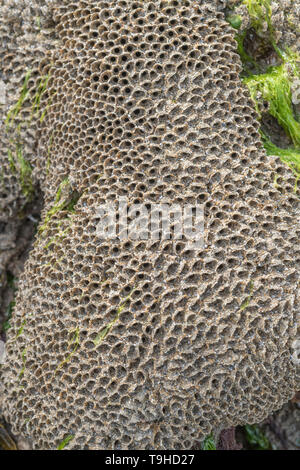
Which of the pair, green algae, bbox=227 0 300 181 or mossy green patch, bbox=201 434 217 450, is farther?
green algae, bbox=227 0 300 181

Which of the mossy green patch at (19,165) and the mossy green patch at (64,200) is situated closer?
the mossy green patch at (64,200)

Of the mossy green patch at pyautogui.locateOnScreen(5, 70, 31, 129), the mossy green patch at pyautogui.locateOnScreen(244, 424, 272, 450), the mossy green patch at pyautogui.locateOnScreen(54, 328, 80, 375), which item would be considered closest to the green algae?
the mossy green patch at pyautogui.locateOnScreen(5, 70, 31, 129)

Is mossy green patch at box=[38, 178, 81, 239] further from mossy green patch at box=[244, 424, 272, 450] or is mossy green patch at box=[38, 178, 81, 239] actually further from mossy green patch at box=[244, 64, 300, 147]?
mossy green patch at box=[244, 424, 272, 450]

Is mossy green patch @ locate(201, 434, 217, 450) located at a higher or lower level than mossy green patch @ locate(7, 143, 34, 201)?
lower

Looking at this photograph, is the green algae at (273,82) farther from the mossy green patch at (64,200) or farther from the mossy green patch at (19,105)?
the mossy green patch at (19,105)

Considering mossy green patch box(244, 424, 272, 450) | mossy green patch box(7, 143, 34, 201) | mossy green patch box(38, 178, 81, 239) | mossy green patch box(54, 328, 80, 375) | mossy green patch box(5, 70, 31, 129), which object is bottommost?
mossy green patch box(244, 424, 272, 450)

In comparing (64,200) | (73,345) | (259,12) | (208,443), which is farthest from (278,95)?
(208,443)

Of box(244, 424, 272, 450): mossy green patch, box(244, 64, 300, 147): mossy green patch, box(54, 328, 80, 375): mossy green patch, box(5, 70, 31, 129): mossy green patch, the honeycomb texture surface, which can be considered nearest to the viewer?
the honeycomb texture surface

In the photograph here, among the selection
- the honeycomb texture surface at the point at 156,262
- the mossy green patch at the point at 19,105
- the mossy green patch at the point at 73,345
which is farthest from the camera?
the mossy green patch at the point at 19,105

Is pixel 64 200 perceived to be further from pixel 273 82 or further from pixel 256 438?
pixel 256 438

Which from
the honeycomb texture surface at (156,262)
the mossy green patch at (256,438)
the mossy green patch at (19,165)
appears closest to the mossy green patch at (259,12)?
the honeycomb texture surface at (156,262)
